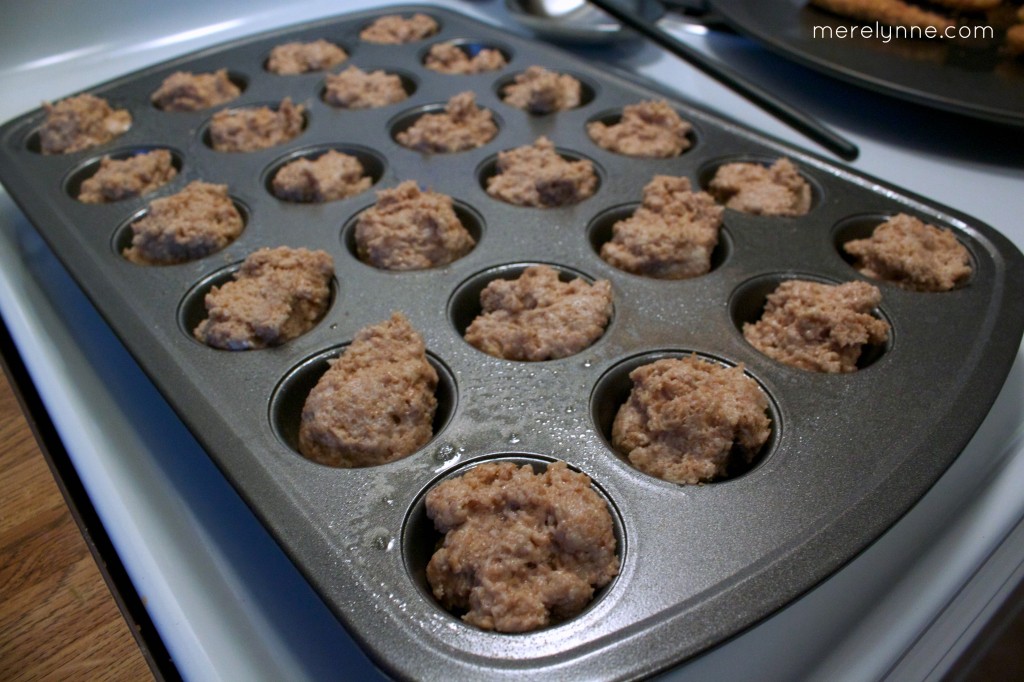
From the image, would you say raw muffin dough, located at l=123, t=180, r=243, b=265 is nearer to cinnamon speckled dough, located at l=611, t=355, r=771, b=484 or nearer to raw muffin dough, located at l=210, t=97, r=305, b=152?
raw muffin dough, located at l=210, t=97, r=305, b=152

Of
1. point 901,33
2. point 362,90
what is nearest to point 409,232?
point 362,90

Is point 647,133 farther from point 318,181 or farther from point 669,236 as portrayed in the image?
point 318,181

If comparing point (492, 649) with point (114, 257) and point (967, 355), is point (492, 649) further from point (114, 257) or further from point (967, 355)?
point (114, 257)

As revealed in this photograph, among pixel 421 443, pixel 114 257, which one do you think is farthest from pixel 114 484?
pixel 114 257

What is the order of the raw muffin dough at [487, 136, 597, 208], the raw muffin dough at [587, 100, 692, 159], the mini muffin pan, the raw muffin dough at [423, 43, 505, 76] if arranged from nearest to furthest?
the mini muffin pan
the raw muffin dough at [487, 136, 597, 208]
the raw muffin dough at [587, 100, 692, 159]
the raw muffin dough at [423, 43, 505, 76]

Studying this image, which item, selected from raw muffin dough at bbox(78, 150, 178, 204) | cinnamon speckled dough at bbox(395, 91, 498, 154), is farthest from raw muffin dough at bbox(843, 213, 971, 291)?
raw muffin dough at bbox(78, 150, 178, 204)
